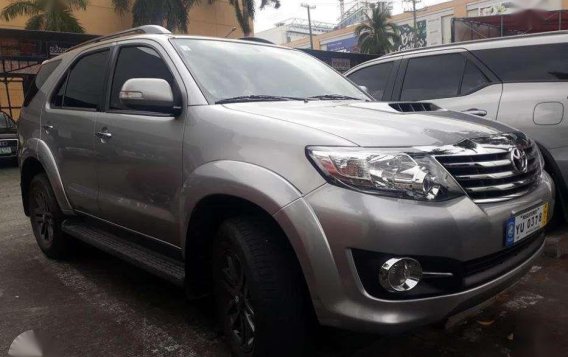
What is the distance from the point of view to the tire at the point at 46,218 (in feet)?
13.7

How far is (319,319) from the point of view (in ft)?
6.89

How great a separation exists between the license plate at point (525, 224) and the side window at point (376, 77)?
2970 mm

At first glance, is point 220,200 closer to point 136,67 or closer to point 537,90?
point 136,67

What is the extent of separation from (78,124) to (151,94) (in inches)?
48.6

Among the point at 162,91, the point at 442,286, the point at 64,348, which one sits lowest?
the point at 64,348

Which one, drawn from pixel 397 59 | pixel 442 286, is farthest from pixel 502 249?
pixel 397 59

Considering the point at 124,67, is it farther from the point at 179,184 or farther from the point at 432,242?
the point at 432,242

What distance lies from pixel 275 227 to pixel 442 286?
2.48 ft

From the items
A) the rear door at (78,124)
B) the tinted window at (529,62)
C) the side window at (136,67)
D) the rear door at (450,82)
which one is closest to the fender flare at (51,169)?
the rear door at (78,124)

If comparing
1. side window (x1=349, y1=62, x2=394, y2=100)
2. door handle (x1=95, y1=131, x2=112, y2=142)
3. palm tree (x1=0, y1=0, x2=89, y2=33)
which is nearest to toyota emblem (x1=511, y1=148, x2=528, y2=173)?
door handle (x1=95, y1=131, x2=112, y2=142)

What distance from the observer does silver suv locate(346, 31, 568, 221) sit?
12.8ft

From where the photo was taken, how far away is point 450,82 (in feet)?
16.0

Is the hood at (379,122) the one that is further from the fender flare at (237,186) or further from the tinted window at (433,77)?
the tinted window at (433,77)

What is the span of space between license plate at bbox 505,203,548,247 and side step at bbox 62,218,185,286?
5.35 feet
